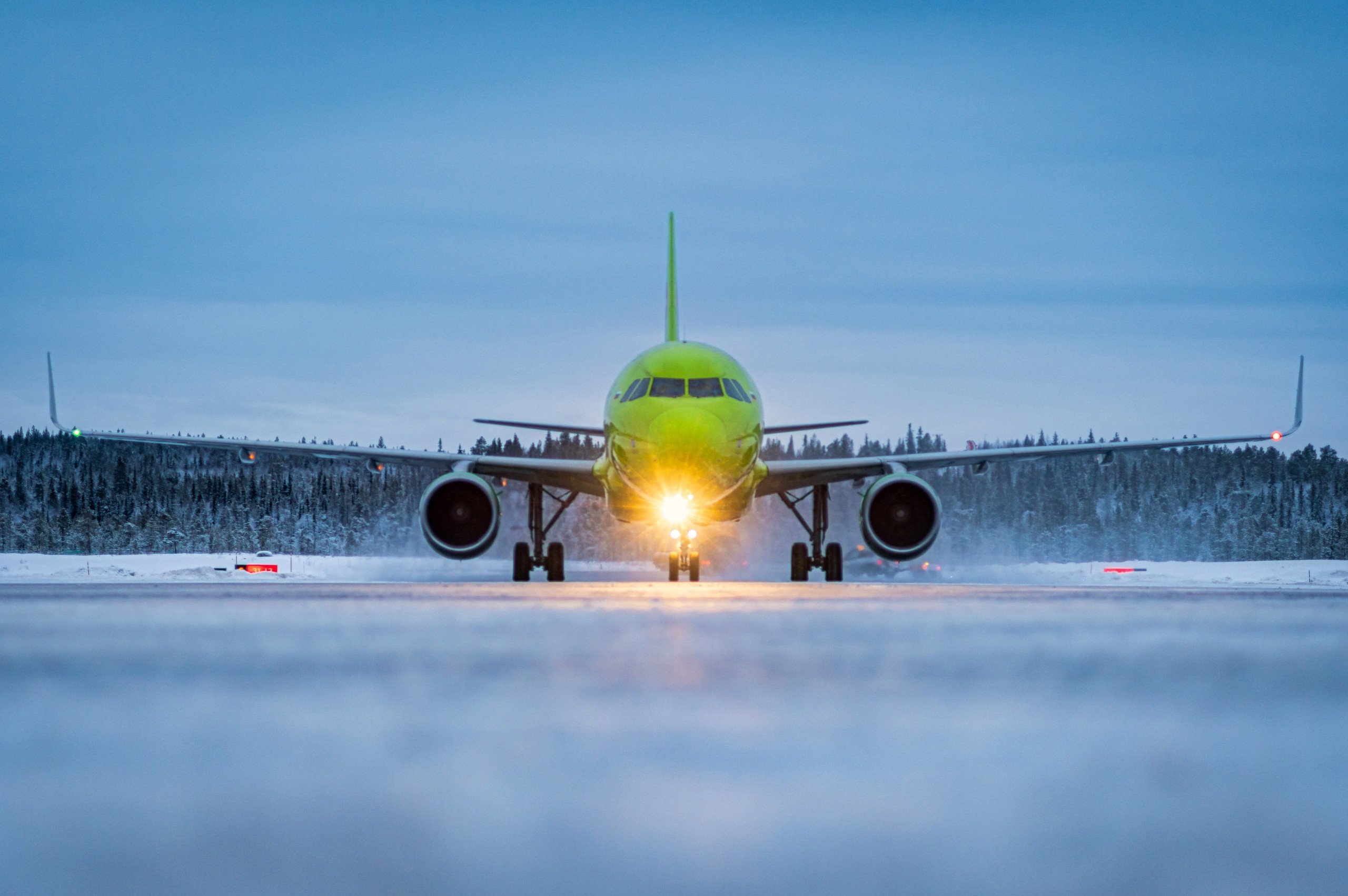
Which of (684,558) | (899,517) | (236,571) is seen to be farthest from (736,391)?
(236,571)

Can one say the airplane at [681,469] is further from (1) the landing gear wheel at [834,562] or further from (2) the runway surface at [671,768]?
(2) the runway surface at [671,768]

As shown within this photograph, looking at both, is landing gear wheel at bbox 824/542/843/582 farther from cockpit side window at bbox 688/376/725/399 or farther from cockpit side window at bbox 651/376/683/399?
cockpit side window at bbox 651/376/683/399

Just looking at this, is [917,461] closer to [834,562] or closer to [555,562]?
[834,562]

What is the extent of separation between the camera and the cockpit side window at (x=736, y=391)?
1872 cm

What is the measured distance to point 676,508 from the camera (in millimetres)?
18375

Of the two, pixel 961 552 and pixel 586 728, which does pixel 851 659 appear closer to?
pixel 586 728

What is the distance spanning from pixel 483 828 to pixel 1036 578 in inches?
1072

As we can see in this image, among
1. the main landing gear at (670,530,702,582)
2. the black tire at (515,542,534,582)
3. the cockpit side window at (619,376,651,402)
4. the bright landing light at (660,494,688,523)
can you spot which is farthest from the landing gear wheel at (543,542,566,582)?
the bright landing light at (660,494,688,523)

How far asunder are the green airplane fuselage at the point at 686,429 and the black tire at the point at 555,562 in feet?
6.57

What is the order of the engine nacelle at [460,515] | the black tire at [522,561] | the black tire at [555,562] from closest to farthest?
the engine nacelle at [460,515]
the black tire at [555,562]
the black tire at [522,561]

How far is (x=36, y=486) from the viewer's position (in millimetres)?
181500

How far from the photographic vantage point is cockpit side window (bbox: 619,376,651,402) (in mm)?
18781

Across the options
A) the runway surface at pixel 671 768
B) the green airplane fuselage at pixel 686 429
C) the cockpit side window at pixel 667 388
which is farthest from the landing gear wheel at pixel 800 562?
the runway surface at pixel 671 768

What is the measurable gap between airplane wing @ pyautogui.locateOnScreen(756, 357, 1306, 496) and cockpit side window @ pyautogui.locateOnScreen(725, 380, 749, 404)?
2.97 metres
